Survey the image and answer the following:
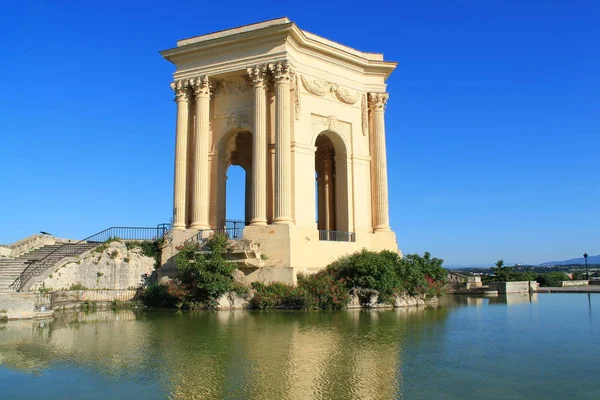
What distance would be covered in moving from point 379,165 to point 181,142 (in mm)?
10911

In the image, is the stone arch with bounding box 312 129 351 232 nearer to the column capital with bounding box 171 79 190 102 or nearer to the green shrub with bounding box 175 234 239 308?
the column capital with bounding box 171 79 190 102

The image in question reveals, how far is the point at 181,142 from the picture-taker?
93.7 ft

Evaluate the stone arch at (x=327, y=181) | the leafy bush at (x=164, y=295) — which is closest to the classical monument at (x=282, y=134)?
the stone arch at (x=327, y=181)

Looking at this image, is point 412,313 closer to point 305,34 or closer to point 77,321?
point 77,321

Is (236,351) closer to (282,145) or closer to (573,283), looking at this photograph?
(282,145)

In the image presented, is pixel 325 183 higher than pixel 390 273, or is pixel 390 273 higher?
pixel 325 183

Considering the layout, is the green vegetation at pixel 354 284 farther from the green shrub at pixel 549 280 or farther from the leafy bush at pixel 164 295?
the green shrub at pixel 549 280

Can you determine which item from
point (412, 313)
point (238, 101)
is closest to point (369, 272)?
point (412, 313)

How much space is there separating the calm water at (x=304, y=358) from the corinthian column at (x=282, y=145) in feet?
23.5

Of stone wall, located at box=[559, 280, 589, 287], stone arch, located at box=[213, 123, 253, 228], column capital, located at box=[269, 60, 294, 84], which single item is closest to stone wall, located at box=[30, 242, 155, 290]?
stone arch, located at box=[213, 123, 253, 228]

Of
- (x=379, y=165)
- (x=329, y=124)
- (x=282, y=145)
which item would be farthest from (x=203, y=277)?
(x=379, y=165)

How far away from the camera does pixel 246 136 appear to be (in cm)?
3431

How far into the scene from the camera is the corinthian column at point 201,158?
26953 mm

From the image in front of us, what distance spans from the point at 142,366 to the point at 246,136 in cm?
2480
